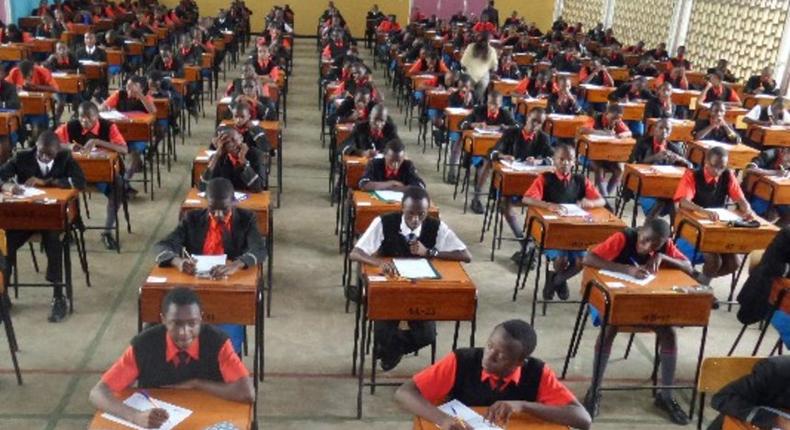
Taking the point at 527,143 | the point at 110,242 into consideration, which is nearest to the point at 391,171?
the point at 527,143

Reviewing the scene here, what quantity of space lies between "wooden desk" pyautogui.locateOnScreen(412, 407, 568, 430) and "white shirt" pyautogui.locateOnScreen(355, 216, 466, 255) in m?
1.74

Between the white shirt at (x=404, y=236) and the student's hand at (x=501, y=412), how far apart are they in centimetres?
Result: 178

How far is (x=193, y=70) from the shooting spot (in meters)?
11.5

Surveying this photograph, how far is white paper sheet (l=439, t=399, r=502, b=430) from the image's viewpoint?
9.96ft

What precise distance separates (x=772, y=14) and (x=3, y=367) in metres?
13.0

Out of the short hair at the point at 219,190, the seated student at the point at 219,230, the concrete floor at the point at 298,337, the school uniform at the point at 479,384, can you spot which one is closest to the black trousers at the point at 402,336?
the concrete floor at the point at 298,337

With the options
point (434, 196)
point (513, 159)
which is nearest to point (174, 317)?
point (513, 159)

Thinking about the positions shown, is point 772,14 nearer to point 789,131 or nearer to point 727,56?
point 727,56

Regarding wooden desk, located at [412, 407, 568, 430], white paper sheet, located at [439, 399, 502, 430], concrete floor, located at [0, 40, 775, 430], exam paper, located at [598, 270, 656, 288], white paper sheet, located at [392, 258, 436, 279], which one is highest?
white paper sheet, located at [392, 258, 436, 279]

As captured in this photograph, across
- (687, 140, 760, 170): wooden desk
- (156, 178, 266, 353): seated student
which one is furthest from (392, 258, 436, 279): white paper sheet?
(687, 140, 760, 170): wooden desk

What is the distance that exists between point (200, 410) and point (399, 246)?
2.06 m

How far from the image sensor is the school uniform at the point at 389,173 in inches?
251

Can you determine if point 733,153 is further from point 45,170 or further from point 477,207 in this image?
point 45,170

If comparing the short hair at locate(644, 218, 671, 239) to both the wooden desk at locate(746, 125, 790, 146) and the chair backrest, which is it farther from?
the wooden desk at locate(746, 125, 790, 146)
